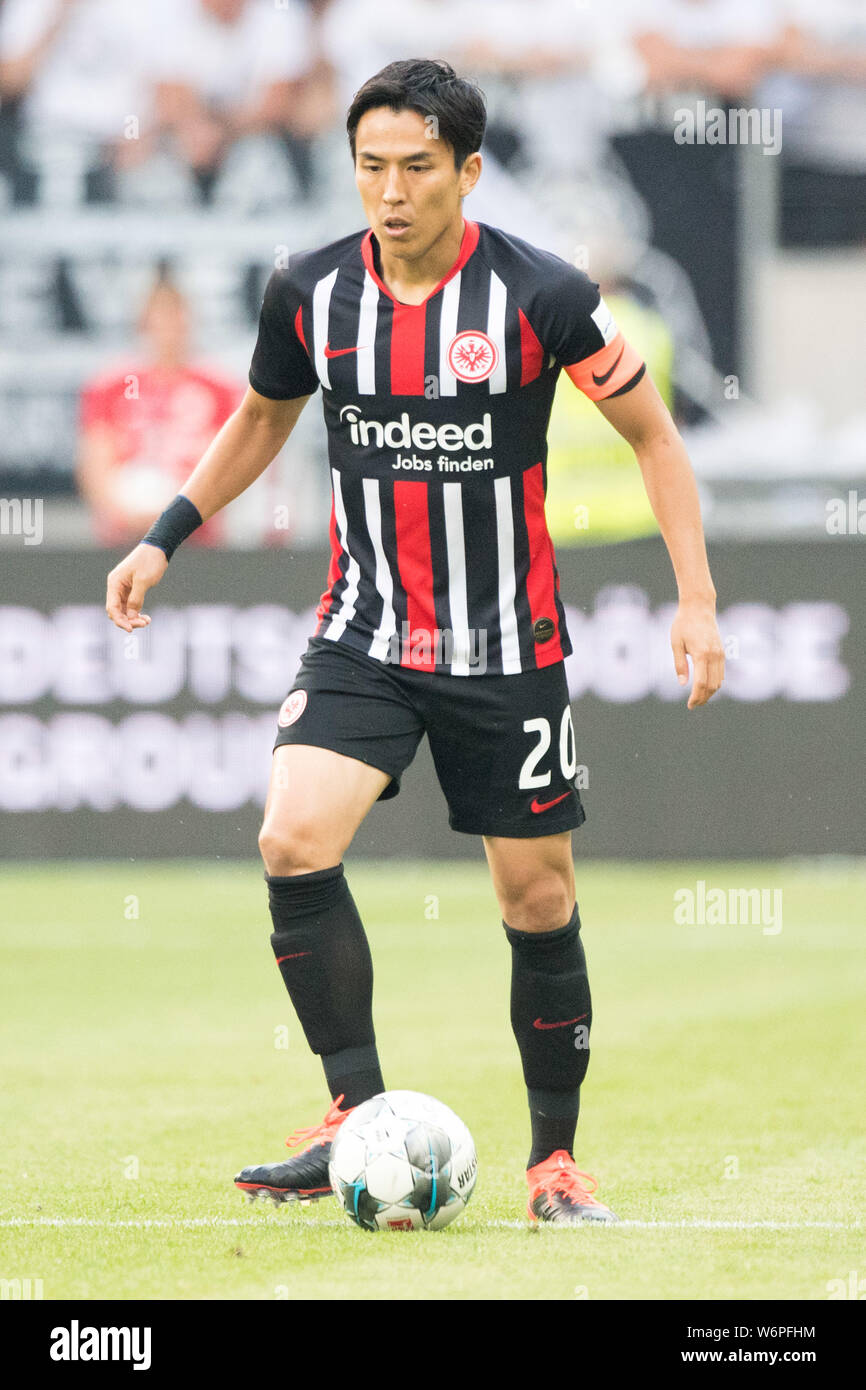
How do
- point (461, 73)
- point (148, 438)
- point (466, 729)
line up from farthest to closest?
point (461, 73)
point (148, 438)
point (466, 729)

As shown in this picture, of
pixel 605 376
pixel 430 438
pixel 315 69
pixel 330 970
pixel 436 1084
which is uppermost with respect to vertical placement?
pixel 315 69

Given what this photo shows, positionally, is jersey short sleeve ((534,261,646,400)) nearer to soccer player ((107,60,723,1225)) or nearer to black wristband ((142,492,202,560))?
soccer player ((107,60,723,1225))

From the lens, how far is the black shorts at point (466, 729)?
414 centimetres

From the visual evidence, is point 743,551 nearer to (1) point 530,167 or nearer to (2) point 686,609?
(2) point 686,609

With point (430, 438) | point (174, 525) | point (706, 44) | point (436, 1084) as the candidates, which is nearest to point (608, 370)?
point (430, 438)

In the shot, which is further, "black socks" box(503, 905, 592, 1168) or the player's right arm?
the player's right arm

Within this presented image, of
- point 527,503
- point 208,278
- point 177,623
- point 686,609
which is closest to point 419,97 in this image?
point 527,503

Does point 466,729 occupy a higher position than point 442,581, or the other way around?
point 442,581

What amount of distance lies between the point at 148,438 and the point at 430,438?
8.53 metres

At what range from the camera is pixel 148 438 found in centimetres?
1245

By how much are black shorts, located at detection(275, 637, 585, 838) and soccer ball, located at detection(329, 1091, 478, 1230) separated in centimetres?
59

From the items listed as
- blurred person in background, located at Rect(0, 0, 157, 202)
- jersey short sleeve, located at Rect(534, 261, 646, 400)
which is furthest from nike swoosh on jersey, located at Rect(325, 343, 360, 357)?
blurred person in background, located at Rect(0, 0, 157, 202)

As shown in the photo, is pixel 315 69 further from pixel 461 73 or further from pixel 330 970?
pixel 330 970

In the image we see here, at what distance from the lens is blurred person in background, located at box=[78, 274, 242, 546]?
1218cm
